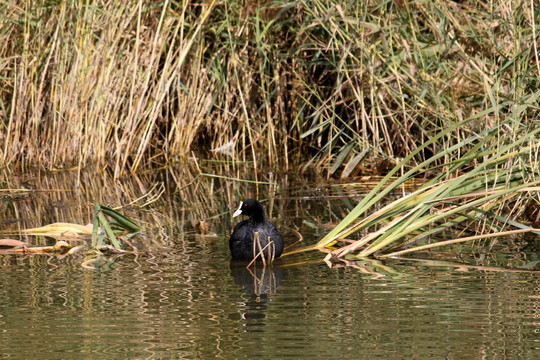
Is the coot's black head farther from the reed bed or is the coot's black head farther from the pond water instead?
the reed bed

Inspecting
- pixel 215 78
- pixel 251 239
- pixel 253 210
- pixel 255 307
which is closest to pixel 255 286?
pixel 255 307

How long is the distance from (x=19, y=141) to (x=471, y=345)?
543cm

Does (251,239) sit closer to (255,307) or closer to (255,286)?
(255,286)

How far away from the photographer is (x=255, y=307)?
3559 millimetres

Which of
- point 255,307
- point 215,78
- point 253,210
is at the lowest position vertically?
point 255,307

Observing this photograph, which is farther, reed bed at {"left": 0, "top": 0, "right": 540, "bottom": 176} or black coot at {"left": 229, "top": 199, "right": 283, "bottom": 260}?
reed bed at {"left": 0, "top": 0, "right": 540, "bottom": 176}

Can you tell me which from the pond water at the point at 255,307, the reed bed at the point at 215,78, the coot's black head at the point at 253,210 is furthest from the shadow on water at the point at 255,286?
the reed bed at the point at 215,78

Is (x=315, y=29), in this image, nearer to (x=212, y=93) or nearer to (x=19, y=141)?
(x=212, y=93)

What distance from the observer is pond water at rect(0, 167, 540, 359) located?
300cm

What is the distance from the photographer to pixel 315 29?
7191 mm

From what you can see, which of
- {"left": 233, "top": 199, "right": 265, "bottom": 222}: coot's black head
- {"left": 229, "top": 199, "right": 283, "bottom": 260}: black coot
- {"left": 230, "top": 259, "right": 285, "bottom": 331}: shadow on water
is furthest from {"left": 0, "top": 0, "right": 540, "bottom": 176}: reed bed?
{"left": 230, "top": 259, "right": 285, "bottom": 331}: shadow on water

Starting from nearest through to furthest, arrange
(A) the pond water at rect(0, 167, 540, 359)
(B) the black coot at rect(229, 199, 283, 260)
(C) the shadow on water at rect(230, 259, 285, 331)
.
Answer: (A) the pond water at rect(0, 167, 540, 359), (C) the shadow on water at rect(230, 259, 285, 331), (B) the black coot at rect(229, 199, 283, 260)

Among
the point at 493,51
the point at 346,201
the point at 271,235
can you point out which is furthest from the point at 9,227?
the point at 493,51

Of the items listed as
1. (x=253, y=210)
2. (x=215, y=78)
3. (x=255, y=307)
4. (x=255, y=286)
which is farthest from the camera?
(x=215, y=78)
